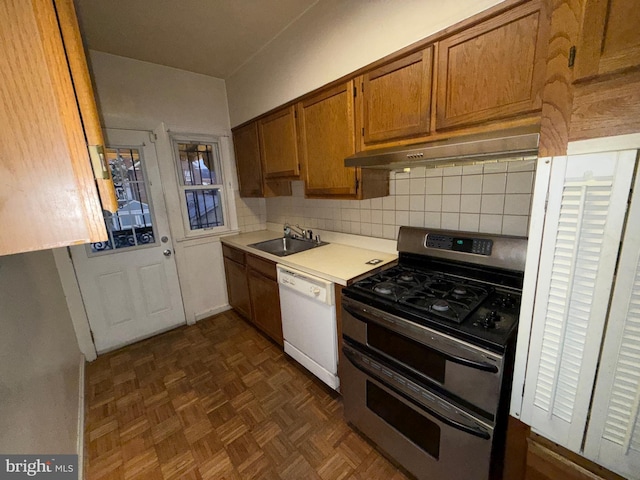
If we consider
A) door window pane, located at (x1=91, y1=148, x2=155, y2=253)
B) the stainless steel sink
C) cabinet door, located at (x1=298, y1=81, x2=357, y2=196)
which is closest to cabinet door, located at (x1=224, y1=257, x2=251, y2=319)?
the stainless steel sink

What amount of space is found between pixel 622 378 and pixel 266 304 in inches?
83.4

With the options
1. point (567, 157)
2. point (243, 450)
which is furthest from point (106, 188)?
point (243, 450)

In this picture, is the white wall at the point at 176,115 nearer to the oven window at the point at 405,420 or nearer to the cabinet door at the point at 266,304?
the cabinet door at the point at 266,304

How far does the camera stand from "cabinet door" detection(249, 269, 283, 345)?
2.19m

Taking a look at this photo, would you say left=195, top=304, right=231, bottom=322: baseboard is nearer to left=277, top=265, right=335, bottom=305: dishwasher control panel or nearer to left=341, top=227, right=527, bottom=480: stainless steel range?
left=277, top=265, right=335, bottom=305: dishwasher control panel

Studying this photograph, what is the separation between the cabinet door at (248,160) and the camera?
2527 millimetres

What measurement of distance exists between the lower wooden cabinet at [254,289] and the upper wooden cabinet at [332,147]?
2.69ft

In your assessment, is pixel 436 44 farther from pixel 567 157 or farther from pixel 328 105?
pixel 567 157

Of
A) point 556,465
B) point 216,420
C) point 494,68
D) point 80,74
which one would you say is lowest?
point 216,420

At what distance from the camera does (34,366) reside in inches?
46.6

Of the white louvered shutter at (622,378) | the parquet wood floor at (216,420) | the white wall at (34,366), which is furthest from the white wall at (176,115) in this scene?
the white louvered shutter at (622,378)

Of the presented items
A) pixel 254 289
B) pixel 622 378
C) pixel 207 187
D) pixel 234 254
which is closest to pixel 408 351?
pixel 622 378

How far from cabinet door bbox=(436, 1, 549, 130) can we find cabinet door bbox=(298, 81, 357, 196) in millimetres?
582

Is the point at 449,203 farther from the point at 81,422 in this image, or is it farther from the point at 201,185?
the point at 81,422
